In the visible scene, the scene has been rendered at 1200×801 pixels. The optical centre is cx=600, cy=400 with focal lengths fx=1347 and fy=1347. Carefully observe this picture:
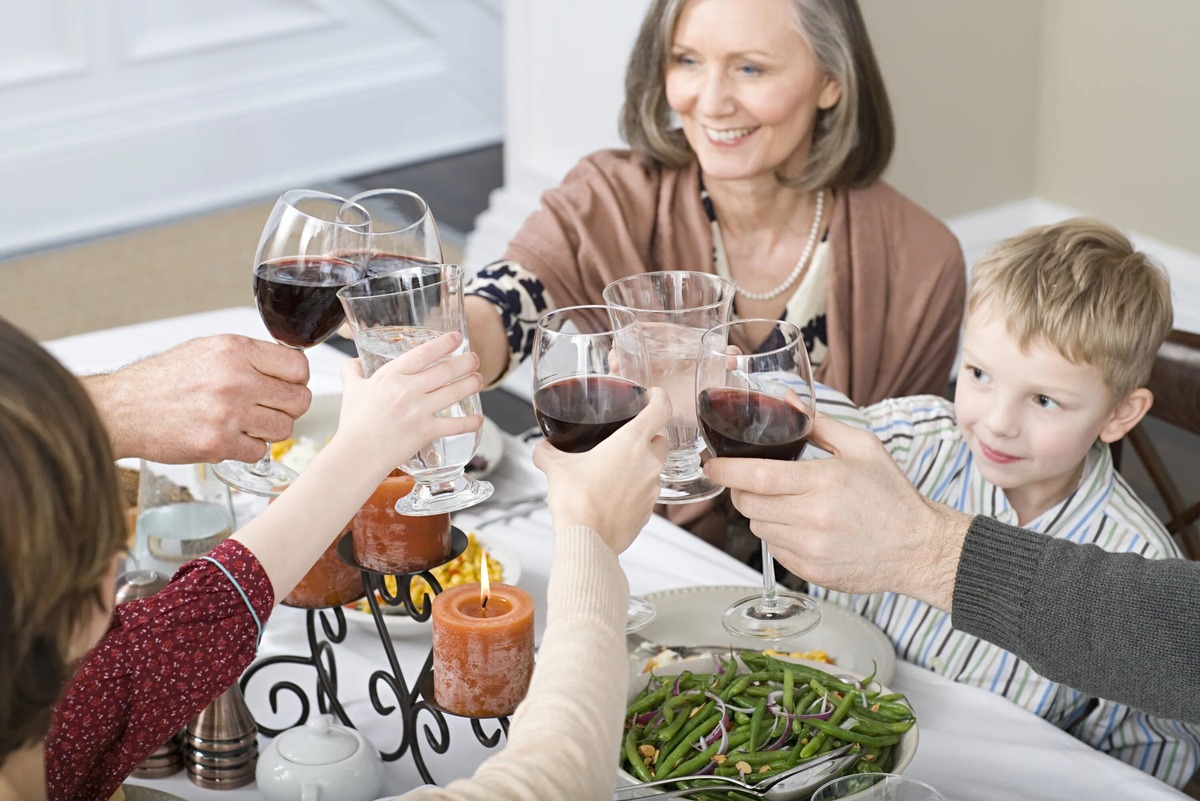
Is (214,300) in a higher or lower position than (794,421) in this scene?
lower

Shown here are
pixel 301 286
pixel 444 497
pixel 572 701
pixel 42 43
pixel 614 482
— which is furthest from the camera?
pixel 42 43

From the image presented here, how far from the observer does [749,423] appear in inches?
44.8

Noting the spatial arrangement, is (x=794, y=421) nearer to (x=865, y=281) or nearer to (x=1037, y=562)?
(x=1037, y=562)

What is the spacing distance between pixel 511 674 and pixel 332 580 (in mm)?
283

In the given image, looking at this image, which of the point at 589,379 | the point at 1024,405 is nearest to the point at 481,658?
the point at 589,379

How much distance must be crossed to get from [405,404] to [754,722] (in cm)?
42

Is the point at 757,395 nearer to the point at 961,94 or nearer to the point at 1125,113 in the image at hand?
the point at 961,94

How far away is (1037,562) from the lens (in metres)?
1.21

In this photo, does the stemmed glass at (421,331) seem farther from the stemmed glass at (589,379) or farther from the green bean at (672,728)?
the green bean at (672,728)

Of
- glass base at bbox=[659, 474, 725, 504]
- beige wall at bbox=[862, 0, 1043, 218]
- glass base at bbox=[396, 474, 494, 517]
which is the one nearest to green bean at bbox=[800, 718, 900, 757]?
glass base at bbox=[659, 474, 725, 504]

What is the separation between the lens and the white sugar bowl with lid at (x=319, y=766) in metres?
1.18

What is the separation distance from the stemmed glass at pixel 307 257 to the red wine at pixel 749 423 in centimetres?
36

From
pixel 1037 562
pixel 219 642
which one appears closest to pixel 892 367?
pixel 1037 562

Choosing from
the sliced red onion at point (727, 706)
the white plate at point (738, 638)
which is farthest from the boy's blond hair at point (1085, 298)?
the sliced red onion at point (727, 706)
